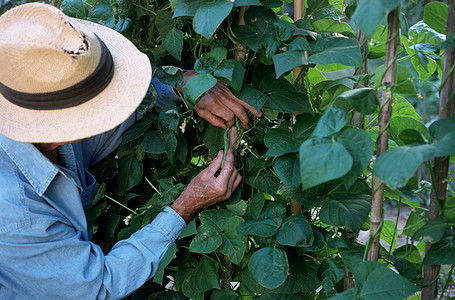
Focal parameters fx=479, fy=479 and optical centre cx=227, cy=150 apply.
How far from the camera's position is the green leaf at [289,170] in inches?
41.9

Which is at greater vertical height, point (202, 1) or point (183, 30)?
point (202, 1)

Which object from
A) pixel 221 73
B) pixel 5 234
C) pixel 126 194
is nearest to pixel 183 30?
pixel 221 73

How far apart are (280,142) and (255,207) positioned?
22 centimetres

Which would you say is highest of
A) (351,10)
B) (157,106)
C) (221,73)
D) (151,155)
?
(351,10)

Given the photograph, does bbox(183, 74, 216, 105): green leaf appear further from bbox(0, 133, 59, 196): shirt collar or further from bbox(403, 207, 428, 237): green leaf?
bbox(403, 207, 428, 237): green leaf

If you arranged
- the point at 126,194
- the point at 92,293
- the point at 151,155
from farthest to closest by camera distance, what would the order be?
the point at 126,194 < the point at 151,155 < the point at 92,293

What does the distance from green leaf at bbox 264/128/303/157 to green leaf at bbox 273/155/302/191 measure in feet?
0.08

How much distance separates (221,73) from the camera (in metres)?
1.13

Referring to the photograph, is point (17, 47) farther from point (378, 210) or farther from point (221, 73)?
point (378, 210)

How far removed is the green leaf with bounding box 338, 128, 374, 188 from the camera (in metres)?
0.88

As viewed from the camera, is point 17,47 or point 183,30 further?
point 183,30

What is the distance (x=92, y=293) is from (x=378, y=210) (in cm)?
74

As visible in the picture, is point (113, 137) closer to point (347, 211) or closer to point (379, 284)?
point (347, 211)

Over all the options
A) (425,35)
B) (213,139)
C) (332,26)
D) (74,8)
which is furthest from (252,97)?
(74,8)
